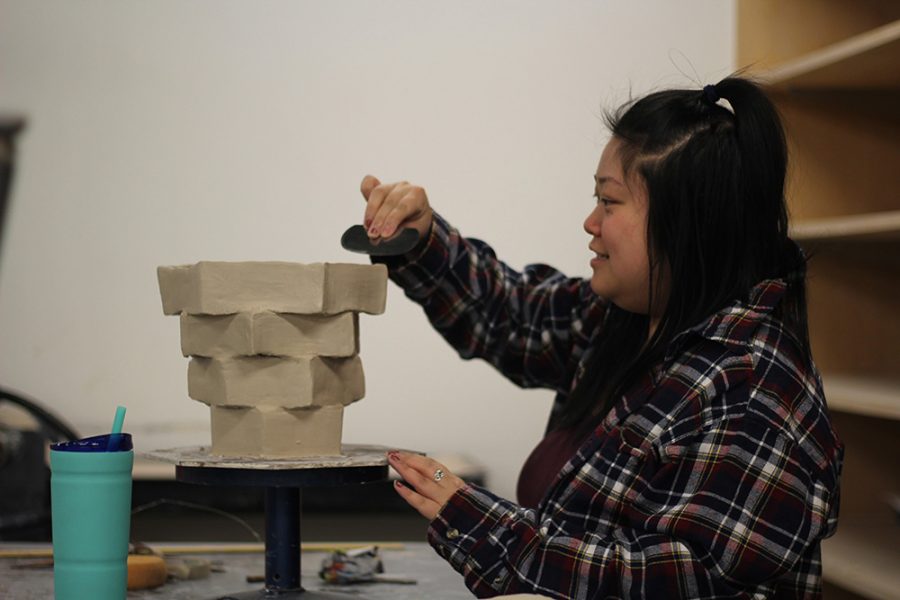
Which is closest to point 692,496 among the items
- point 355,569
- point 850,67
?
point 355,569

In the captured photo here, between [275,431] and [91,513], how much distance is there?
331 mm

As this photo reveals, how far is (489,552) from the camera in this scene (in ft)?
4.15

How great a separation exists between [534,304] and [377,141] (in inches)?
64.9

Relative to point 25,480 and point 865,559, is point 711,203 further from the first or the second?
point 25,480

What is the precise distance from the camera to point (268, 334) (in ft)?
4.50

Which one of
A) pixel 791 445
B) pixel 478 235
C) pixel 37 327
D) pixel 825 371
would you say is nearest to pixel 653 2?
pixel 478 235

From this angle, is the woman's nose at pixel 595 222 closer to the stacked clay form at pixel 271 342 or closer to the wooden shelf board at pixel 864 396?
the stacked clay form at pixel 271 342

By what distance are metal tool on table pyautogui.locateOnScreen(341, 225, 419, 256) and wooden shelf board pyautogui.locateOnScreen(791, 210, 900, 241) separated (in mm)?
918

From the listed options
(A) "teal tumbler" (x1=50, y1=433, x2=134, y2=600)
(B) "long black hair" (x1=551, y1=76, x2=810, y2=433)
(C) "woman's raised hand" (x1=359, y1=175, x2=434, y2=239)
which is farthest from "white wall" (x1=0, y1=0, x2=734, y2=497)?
(A) "teal tumbler" (x1=50, y1=433, x2=134, y2=600)

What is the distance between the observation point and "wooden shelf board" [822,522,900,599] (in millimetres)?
2014

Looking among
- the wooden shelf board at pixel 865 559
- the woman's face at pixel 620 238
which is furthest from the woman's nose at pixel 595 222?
the wooden shelf board at pixel 865 559

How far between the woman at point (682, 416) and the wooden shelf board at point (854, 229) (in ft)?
2.38

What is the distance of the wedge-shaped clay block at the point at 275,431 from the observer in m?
1.39

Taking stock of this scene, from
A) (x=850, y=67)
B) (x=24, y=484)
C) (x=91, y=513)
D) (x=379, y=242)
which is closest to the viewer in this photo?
(x=91, y=513)
